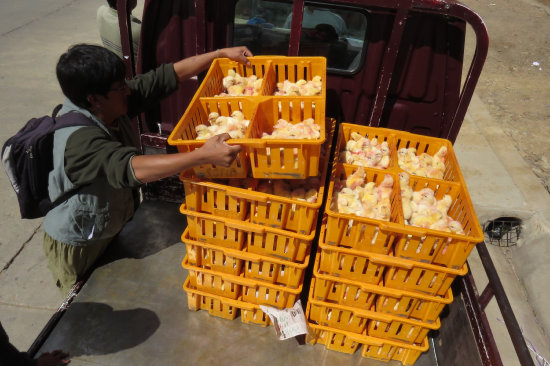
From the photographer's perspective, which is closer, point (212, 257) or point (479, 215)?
point (212, 257)

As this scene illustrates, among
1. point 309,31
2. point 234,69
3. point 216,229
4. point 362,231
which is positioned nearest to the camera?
point 362,231

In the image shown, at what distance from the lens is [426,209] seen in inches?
97.0

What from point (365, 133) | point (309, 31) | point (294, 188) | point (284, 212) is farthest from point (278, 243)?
point (309, 31)

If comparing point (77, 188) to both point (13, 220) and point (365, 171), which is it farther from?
point (13, 220)

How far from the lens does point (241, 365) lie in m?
2.59

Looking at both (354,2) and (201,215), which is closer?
(201,215)

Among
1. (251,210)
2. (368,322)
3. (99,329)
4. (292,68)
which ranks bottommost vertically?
(99,329)

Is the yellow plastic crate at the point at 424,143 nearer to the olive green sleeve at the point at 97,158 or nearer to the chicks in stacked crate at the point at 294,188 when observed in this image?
the chicks in stacked crate at the point at 294,188

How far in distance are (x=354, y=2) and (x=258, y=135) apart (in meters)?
1.35

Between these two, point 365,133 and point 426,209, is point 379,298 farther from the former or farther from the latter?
point 365,133

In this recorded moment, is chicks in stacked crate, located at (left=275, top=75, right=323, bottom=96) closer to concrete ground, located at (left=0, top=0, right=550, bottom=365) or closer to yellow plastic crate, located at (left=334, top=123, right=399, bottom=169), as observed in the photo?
yellow plastic crate, located at (left=334, top=123, right=399, bottom=169)

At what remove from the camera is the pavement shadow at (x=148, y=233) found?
3295 mm

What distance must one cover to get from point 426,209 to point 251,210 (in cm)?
112

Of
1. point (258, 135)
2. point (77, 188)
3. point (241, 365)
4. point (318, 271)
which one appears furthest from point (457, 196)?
point (77, 188)
